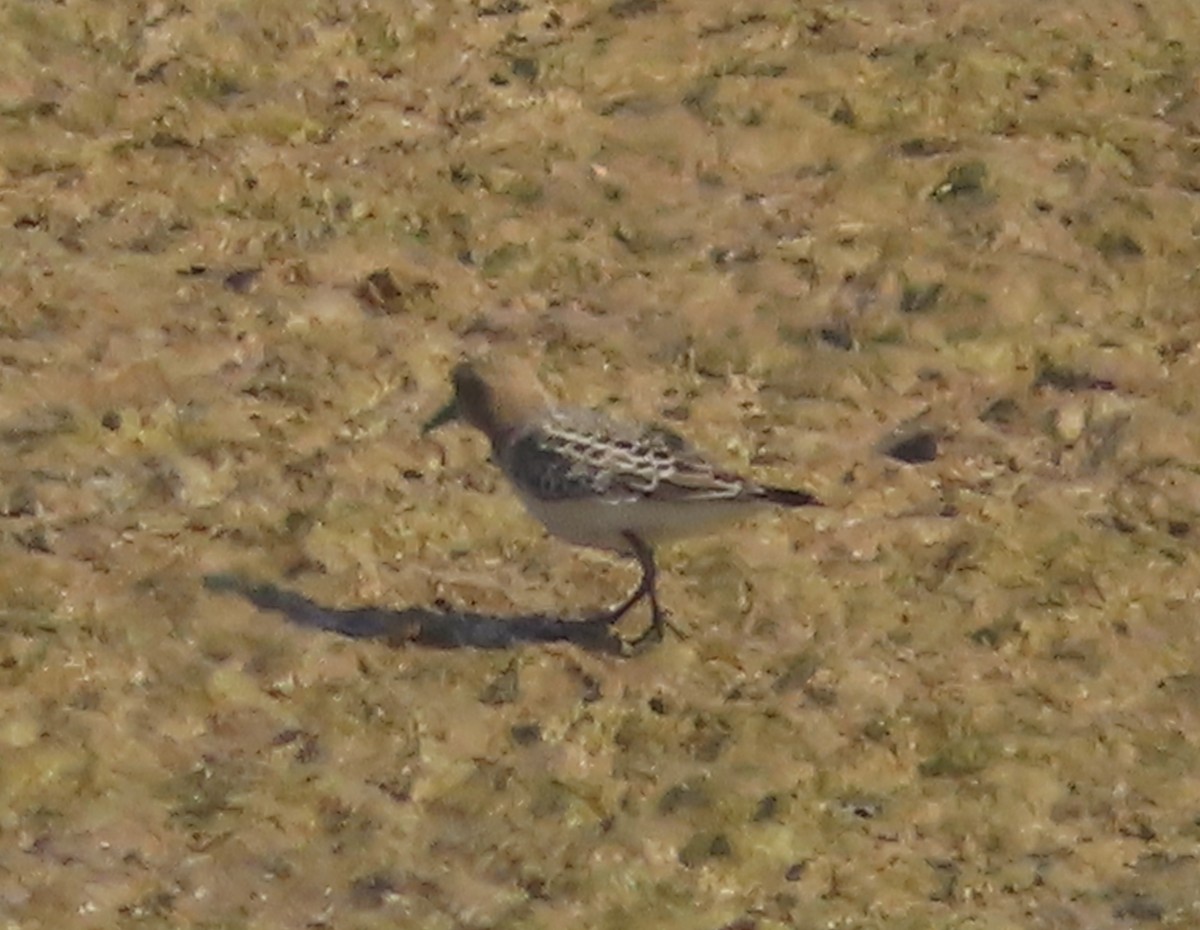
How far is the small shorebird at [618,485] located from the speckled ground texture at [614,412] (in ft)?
1.05

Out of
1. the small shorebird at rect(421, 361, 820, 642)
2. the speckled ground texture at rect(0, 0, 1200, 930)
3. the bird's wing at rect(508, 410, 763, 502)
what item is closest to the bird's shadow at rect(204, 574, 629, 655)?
the speckled ground texture at rect(0, 0, 1200, 930)

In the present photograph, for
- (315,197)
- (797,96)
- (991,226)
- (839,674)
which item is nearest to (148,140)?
(315,197)

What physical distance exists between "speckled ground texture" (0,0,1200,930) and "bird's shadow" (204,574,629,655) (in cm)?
2

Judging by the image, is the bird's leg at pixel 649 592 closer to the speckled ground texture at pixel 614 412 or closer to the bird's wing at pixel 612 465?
the speckled ground texture at pixel 614 412

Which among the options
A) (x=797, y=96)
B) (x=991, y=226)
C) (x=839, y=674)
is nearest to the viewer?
(x=839, y=674)

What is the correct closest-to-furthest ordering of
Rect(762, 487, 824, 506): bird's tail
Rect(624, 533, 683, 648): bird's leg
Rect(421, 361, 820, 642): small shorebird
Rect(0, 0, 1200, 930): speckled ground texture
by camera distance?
Rect(0, 0, 1200, 930): speckled ground texture → Rect(762, 487, 824, 506): bird's tail → Rect(421, 361, 820, 642): small shorebird → Rect(624, 533, 683, 648): bird's leg

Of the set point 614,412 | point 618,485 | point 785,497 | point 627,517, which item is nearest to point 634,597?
point 627,517

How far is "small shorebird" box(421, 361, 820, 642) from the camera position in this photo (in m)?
8.30

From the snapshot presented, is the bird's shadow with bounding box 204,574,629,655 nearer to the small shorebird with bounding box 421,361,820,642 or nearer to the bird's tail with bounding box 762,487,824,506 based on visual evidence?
the small shorebird with bounding box 421,361,820,642

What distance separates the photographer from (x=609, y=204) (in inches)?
430

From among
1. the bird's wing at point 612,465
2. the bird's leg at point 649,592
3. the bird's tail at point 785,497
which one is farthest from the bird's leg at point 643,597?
the bird's tail at point 785,497

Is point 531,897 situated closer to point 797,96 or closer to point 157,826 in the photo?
point 157,826

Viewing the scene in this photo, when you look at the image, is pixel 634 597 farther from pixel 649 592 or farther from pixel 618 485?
pixel 618 485

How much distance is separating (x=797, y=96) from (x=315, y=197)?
246cm
